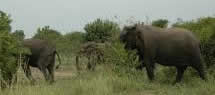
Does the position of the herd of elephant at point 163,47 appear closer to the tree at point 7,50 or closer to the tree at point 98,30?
the tree at point 7,50

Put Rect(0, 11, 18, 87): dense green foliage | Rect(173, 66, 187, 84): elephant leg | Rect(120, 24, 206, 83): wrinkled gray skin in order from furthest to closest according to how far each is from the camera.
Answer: Rect(173, 66, 187, 84): elephant leg < Rect(120, 24, 206, 83): wrinkled gray skin < Rect(0, 11, 18, 87): dense green foliage

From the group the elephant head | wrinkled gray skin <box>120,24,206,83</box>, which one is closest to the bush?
wrinkled gray skin <box>120,24,206,83</box>

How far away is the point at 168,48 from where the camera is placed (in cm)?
921

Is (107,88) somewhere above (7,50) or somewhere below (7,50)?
below

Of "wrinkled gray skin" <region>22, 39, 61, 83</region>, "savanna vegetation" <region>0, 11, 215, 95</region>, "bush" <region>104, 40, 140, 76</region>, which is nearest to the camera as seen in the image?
"savanna vegetation" <region>0, 11, 215, 95</region>

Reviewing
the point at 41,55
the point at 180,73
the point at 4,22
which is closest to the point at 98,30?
the point at 41,55

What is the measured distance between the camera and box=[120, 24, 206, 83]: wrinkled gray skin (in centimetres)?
906

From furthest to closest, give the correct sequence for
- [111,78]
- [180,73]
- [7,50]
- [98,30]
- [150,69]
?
→ 1. [98,30]
2. [180,73]
3. [150,69]
4. [111,78]
5. [7,50]

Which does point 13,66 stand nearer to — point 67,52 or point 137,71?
point 137,71

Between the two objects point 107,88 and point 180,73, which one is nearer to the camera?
point 107,88

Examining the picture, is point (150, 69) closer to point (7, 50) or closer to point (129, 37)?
point (129, 37)

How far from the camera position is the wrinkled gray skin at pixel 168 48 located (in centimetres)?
906

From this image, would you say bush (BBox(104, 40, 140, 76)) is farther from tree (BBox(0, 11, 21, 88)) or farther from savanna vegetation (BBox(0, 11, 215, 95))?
tree (BBox(0, 11, 21, 88))

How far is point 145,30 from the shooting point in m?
9.39
